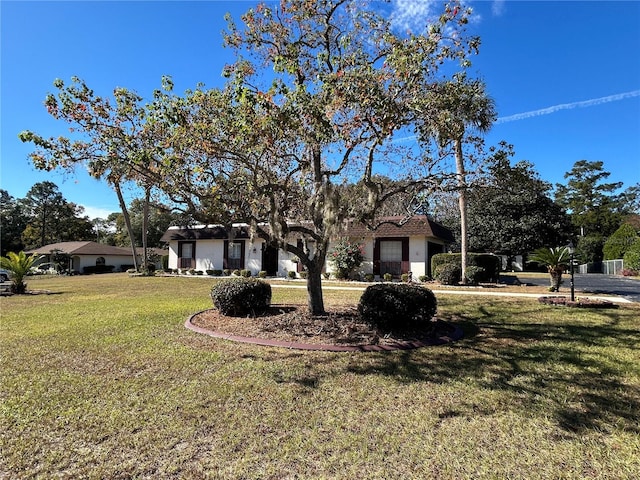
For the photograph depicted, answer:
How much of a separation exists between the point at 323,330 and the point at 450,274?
12.3 metres

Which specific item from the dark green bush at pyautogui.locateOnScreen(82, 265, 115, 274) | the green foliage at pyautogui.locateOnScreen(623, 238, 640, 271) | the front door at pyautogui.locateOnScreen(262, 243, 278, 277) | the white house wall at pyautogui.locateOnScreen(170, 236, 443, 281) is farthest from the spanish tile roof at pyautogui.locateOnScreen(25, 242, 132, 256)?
the green foliage at pyautogui.locateOnScreen(623, 238, 640, 271)

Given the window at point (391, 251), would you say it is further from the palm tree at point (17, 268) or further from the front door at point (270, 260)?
the palm tree at point (17, 268)

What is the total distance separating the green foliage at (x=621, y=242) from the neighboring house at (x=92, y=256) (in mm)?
47624

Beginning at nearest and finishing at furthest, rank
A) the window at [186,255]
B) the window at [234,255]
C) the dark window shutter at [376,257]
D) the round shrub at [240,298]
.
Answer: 1. the round shrub at [240,298]
2. the dark window shutter at [376,257]
3. the window at [234,255]
4. the window at [186,255]

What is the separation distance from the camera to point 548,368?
5.23 metres

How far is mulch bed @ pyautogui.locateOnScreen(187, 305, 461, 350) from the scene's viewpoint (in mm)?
6457

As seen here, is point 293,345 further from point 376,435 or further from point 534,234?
point 534,234

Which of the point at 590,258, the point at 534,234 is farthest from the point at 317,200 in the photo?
the point at 590,258

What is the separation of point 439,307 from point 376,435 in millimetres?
8063

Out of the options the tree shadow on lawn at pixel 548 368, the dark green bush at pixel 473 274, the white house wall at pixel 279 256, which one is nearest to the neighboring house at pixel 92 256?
the white house wall at pixel 279 256

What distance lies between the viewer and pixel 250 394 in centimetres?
426

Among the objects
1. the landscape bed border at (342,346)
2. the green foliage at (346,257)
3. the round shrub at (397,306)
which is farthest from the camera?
the green foliage at (346,257)

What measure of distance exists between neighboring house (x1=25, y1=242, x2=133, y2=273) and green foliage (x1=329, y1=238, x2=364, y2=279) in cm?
2900

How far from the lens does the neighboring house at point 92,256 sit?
128ft
